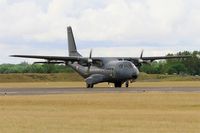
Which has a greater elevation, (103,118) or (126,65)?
(126,65)

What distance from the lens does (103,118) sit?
27.8 metres

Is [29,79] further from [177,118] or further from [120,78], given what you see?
[177,118]

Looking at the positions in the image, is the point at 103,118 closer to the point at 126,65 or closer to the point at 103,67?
the point at 126,65

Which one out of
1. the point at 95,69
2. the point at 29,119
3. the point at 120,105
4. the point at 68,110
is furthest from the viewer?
the point at 95,69

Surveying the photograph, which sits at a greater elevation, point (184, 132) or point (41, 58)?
point (41, 58)

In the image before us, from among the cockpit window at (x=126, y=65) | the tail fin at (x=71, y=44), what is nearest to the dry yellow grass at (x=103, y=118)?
the cockpit window at (x=126, y=65)

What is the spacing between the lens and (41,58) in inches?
3140

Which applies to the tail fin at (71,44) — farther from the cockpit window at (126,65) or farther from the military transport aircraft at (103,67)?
the cockpit window at (126,65)

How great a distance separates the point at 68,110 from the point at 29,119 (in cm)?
561

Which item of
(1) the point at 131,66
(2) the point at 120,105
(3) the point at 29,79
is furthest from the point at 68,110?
(3) the point at 29,79

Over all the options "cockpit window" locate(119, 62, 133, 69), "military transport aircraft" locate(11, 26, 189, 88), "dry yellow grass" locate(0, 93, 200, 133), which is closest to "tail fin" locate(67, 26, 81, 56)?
"military transport aircraft" locate(11, 26, 189, 88)

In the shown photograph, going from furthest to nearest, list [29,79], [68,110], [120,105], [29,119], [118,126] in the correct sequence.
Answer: [29,79]
[120,105]
[68,110]
[29,119]
[118,126]

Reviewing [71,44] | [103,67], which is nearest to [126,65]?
[103,67]

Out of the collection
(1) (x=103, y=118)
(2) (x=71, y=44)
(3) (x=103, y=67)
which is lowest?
(1) (x=103, y=118)
